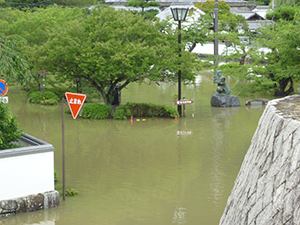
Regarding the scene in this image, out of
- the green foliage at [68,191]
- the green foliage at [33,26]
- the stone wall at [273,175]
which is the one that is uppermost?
the green foliage at [33,26]

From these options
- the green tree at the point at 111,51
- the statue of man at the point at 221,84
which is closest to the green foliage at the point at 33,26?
the green tree at the point at 111,51

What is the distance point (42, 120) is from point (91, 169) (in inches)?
392

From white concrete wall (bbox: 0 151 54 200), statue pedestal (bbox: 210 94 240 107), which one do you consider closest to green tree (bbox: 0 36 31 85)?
white concrete wall (bbox: 0 151 54 200)

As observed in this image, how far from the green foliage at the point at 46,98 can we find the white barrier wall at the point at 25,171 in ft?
61.8

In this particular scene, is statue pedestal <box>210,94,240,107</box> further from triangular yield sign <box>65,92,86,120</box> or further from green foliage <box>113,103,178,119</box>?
triangular yield sign <box>65,92,86,120</box>

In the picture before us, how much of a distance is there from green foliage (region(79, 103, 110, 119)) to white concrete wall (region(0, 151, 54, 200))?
1267cm

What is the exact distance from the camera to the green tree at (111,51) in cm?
2138

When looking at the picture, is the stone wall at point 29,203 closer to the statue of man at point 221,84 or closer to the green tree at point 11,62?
the green tree at point 11,62

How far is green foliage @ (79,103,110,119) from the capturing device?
22578 millimetres

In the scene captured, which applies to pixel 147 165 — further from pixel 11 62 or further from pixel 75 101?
pixel 11 62

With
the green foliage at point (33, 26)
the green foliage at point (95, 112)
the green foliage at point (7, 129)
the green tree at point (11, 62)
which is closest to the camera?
the green foliage at point (7, 129)

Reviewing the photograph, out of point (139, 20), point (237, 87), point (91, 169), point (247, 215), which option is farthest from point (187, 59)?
point (247, 215)

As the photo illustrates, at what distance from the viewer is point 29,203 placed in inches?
380

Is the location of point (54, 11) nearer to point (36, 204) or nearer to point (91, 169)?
point (91, 169)
